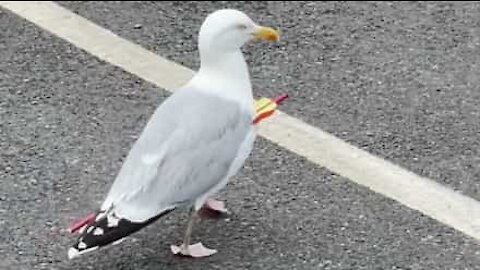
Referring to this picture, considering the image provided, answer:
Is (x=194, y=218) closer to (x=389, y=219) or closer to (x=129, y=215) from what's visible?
(x=129, y=215)

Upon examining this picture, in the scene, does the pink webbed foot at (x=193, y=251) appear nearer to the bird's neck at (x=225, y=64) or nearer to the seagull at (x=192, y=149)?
the seagull at (x=192, y=149)

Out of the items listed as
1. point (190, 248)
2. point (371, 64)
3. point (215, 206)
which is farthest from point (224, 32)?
point (371, 64)

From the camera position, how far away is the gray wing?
11.3 feet

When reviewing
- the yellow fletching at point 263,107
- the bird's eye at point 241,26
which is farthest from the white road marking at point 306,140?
the bird's eye at point 241,26

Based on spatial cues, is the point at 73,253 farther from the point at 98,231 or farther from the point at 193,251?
the point at 193,251

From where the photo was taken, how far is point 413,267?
3.60m

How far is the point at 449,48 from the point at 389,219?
1.27m

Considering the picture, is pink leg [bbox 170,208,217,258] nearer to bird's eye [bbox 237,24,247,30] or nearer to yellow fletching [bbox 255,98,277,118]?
yellow fletching [bbox 255,98,277,118]

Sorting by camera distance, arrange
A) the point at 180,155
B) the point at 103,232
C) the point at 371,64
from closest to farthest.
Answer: the point at 103,232 < the point at 180,155 < the point at 371,64

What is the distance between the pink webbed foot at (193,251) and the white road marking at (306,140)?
2.03 feet

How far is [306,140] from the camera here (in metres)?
4.27

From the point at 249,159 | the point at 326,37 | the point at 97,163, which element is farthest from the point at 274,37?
the point at 326,37

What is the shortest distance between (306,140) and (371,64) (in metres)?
0.67

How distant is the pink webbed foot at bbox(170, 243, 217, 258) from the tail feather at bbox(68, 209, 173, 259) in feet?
0.88
